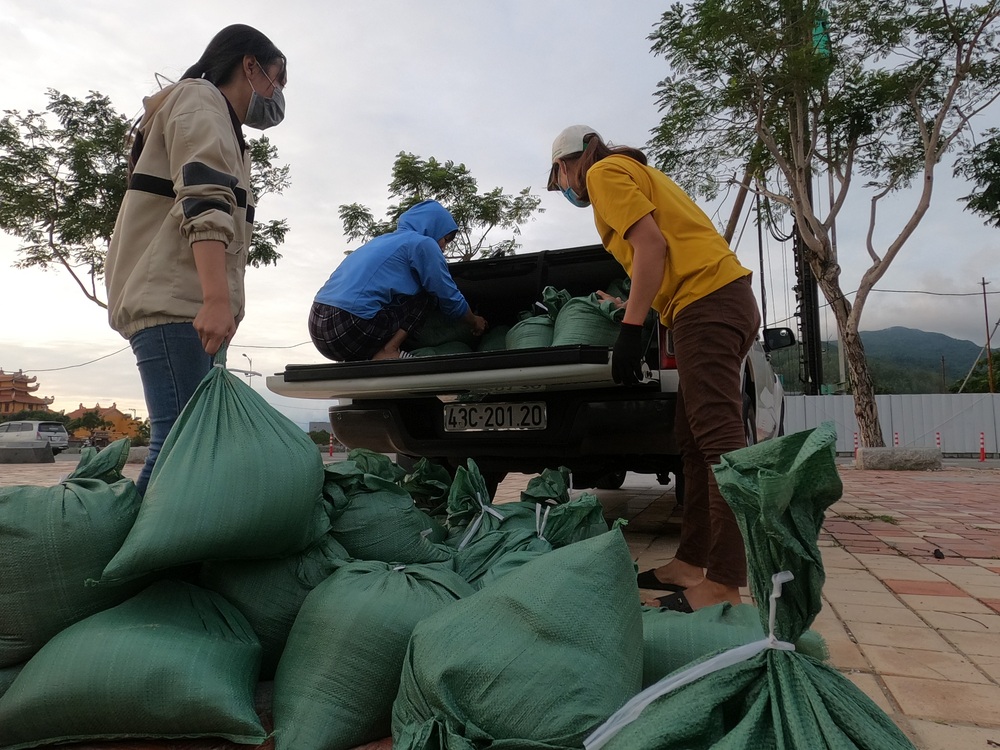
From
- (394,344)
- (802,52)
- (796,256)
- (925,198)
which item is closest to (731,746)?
(394,344)

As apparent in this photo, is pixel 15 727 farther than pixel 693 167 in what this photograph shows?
No

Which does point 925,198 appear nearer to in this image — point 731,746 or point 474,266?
point 474,266

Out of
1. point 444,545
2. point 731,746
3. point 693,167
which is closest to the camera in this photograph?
point 731,746

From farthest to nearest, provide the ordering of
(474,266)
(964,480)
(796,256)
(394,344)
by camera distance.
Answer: (796,256), (964,480), (474,266), (394,344)

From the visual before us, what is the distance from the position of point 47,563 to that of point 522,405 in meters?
2.00

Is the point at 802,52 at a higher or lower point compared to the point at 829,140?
higher

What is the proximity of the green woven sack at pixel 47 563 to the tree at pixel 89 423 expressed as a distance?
3303cm

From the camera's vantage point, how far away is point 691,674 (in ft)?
3.12

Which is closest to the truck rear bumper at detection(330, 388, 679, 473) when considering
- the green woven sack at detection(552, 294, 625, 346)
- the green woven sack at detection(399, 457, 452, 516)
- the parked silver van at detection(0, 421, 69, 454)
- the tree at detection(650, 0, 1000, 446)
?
the green woven sack at detection(552, 294, 625, 346)

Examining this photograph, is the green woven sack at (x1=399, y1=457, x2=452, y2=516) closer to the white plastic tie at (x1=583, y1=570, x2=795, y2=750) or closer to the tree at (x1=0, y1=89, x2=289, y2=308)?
the white plastic tie at (x1=583, y1=570, x2=795, y2=750)

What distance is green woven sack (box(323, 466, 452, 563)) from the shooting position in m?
1.79

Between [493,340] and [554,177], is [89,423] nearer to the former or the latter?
[493,340]

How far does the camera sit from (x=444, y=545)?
2.02 m

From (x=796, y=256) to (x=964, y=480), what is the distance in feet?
43.0
